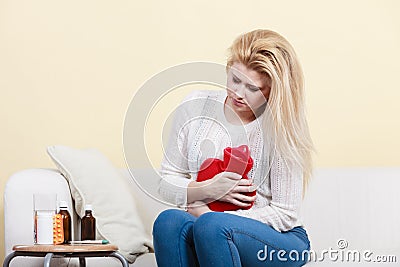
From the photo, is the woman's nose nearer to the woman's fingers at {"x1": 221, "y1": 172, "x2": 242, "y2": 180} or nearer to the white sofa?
the woman's fingers at {"x1": 221, "y1": 172, "x2": 242, "y2": 180}

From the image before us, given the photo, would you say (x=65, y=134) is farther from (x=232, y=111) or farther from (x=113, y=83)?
(x=232, y=111)

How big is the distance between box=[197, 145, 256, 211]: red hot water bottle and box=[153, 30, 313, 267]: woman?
0.01 meters

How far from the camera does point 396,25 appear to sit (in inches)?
122

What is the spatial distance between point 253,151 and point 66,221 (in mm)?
585

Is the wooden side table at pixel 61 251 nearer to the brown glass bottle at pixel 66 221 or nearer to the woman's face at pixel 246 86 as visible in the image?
the brown glass bottle at pixel 66 221

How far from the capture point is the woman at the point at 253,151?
198cm

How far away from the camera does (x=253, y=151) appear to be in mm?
2178

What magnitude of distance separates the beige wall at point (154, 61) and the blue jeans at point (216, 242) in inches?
42.3

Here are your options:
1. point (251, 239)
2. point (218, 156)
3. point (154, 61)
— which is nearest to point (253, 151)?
point (218, 156)

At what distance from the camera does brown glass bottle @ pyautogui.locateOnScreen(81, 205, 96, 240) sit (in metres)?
2.29

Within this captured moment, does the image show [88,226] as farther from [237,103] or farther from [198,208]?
[237,103]

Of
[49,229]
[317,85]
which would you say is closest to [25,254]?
[49,229]

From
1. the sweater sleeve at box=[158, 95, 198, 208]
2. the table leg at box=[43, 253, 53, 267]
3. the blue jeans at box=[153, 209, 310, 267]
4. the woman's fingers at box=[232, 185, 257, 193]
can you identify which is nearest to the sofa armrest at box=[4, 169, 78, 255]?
the table leg at box=[43, 253, 53, 267]

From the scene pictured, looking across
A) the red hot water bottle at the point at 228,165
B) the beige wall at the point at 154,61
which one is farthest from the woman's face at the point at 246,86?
the beige wall at the point at 154,61
